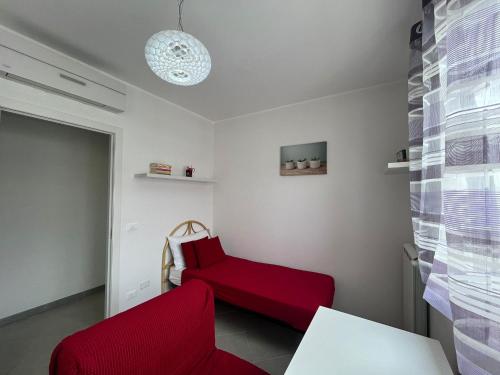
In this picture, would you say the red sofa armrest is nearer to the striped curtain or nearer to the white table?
the white table

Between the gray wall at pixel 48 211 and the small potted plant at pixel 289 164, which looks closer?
the gray wall at pixel 48 211

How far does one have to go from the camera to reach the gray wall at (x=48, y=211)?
2381mm

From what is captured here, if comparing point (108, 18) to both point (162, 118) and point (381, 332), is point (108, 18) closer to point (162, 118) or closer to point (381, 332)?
point (162, 118)

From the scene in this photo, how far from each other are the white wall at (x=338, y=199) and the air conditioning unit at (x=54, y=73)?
1714 millimetres

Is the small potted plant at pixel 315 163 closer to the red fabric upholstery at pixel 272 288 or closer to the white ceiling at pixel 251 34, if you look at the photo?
the white ceiling at pixel 251 34

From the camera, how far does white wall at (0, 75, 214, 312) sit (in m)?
2.08

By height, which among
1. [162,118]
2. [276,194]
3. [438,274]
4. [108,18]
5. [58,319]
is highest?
[108,18]

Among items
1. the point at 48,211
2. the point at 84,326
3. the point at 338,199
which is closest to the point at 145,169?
the point at 48,211

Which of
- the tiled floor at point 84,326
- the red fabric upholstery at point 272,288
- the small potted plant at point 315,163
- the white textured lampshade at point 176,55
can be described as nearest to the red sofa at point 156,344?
the red fabric upholstery at point 272,288

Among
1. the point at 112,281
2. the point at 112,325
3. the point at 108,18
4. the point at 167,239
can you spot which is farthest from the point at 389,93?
the point at 112,281

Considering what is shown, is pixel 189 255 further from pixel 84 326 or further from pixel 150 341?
pixel 150 341

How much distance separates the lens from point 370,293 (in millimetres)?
2248

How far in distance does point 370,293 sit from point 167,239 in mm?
2481

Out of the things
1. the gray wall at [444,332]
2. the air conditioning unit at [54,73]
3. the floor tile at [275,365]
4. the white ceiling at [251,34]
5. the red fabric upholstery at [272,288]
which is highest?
the white ceiling at [251,34]
